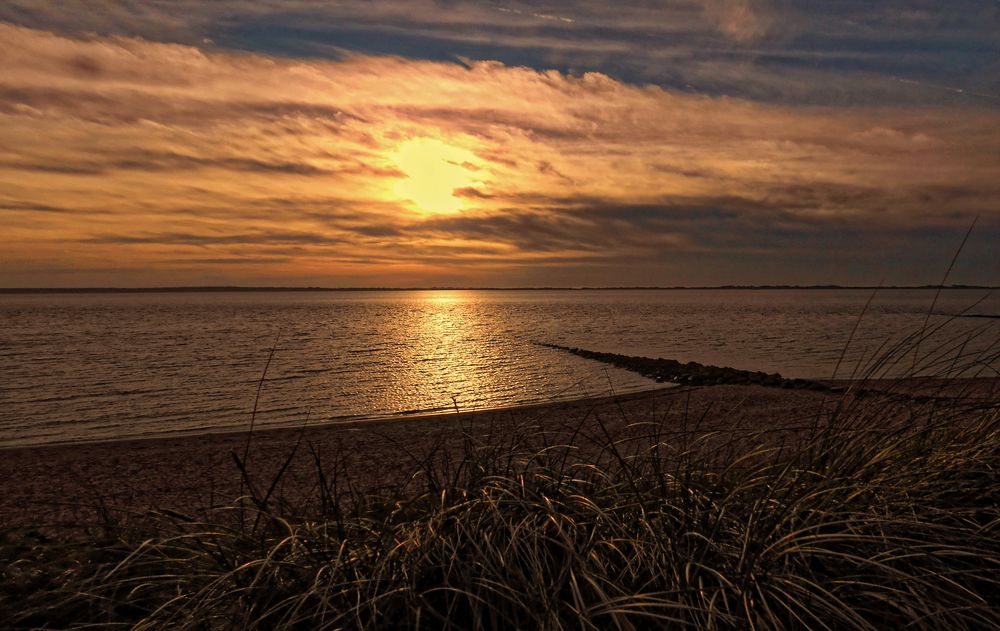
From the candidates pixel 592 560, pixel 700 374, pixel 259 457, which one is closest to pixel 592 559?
pixel 592 560

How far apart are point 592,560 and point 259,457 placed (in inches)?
503

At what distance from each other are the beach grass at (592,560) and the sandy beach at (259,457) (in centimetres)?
386

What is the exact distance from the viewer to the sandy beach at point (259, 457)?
10484 mm

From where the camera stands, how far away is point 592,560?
3.37m

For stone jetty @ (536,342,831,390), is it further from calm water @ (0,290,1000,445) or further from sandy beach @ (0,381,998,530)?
sandy beach @ (0,381,998,530)

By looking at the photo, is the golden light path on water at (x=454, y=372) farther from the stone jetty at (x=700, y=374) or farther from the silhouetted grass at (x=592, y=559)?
the silhouetted grass at (x=592, y=559)

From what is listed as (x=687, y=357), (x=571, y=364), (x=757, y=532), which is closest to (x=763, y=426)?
(x=757, y=532)

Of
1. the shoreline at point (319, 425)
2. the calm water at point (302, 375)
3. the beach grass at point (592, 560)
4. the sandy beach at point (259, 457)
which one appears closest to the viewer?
the beach grass at point (592, 560)

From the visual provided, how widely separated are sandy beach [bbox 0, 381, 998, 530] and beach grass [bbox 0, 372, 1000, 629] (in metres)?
3.86

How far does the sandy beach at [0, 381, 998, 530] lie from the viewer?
10.5 m

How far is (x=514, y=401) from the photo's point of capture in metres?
24.2

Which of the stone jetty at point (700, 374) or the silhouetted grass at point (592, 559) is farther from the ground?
the silhouetted grass at point (592, 559)

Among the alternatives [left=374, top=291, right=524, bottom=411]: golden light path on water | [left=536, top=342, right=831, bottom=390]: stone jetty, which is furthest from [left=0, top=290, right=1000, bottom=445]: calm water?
[left=536, top=342, right=831, bottom=390]: stone jetty

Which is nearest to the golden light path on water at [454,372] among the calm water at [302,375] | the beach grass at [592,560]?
the calm water at [302,375]
